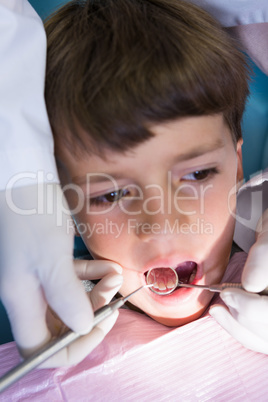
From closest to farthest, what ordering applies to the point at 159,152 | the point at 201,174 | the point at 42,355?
the point at 42,355
the point at 159,152
the point at 201,174

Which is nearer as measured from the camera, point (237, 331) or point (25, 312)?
point (25, 312)

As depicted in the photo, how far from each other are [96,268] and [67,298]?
18cm

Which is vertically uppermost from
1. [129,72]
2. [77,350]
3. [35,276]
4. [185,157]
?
[129,72]

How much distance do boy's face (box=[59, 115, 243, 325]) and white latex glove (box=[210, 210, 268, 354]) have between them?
0.10m

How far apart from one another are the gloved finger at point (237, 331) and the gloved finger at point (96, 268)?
0.19 m

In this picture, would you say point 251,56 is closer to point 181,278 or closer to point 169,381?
point 181,278

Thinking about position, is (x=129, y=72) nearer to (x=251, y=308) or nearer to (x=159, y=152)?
(x=159, y=152)

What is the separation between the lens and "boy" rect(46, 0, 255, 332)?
69cm

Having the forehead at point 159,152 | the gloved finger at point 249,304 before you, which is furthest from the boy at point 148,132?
the gloved finger at point 249,304

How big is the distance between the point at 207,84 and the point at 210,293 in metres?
0.42

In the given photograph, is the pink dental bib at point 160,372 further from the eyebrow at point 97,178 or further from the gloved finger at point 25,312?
the eyebrow at point 97,178

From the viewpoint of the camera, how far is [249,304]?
720 millimetres

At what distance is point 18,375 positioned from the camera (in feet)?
1.90

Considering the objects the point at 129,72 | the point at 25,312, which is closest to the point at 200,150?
the point at 129,72
